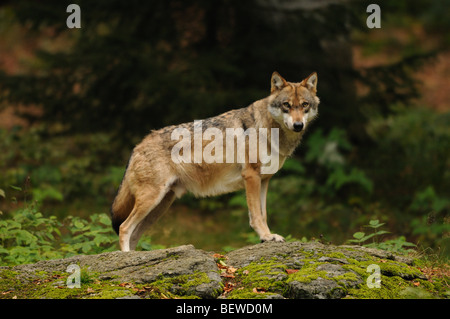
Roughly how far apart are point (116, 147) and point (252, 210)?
703 centimetres

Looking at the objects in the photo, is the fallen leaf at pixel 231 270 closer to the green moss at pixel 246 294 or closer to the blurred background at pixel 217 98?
the green moss at pixel 246 294

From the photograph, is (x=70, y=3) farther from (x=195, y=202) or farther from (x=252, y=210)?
(x=252, y=210)

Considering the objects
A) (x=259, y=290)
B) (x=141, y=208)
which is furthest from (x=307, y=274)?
(x=141, y=208)

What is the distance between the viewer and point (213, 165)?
732 centimetres

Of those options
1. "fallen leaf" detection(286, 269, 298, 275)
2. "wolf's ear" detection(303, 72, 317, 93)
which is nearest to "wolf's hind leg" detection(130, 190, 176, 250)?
"wolf's ear" detection(303, 72, 317, 93)

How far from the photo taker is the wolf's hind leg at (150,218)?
734cm

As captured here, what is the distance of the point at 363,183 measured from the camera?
11.8 metres

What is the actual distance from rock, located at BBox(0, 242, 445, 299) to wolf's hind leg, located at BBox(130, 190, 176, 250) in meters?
1.09

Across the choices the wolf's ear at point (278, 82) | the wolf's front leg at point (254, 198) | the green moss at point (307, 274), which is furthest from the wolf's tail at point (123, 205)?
the green moss at point (307, 274)

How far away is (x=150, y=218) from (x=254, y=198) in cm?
148

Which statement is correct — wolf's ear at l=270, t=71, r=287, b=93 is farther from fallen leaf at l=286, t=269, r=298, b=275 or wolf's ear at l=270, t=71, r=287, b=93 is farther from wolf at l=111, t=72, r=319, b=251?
fallen leaf at l=286, t=269, r=298, b=275

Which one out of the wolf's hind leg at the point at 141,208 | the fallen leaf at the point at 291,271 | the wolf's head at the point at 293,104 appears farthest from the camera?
the wolf's hind leg at the point at 141,208

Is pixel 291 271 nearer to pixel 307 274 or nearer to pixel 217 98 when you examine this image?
pixel 307 274
